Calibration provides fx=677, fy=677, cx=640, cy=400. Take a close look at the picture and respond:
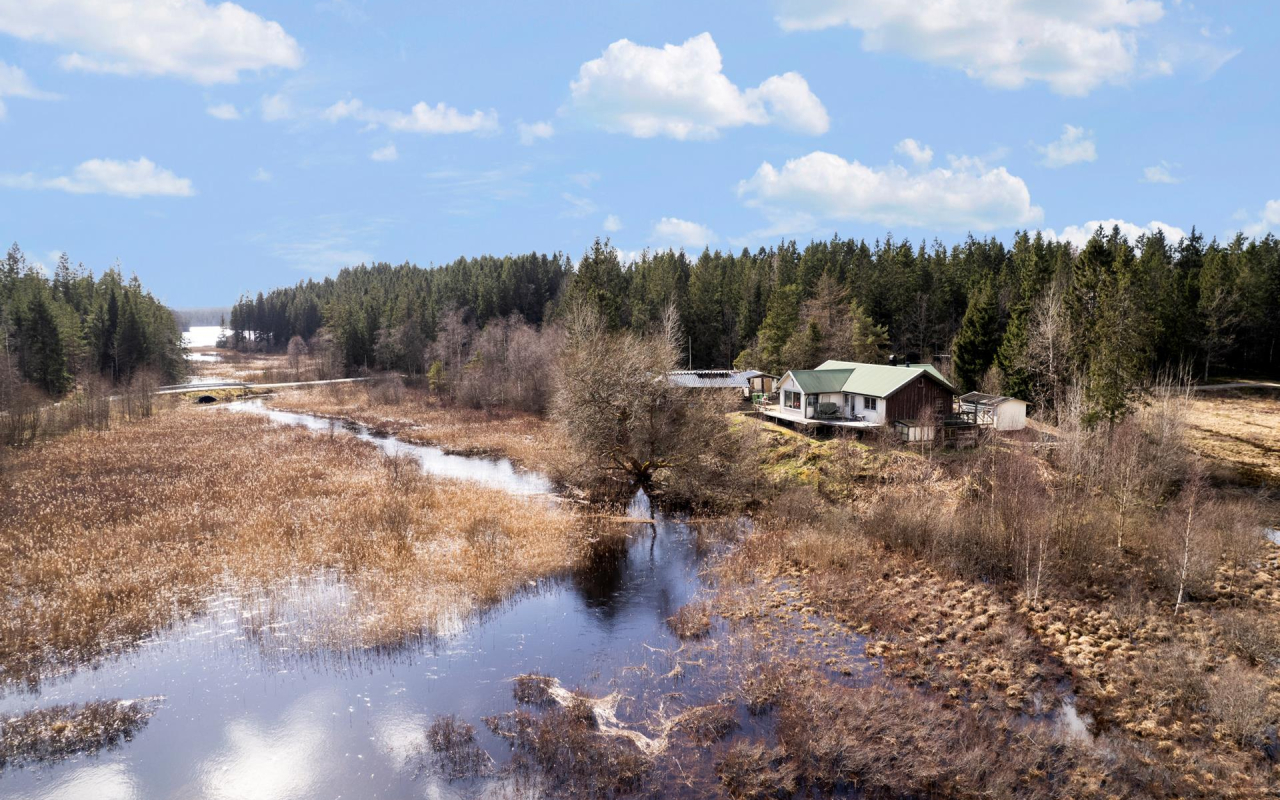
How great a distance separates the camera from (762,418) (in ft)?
162

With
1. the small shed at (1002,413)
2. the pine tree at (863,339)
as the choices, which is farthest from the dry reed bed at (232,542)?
the pine tree at (863,339)

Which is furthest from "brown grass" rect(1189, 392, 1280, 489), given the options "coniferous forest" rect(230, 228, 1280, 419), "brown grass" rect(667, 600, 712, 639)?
"brown grass" rect(667, 600, 712, 639)

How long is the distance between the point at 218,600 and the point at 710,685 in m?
16.0

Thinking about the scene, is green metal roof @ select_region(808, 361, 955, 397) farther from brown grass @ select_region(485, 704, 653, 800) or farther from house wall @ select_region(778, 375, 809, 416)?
brown grass @ select_region(485, 704, 653, 800)

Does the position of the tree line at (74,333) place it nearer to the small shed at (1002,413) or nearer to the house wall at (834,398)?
the house wall at (834,398)

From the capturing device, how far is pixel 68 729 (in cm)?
1521

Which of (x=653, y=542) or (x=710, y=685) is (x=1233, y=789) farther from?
(x=653, y=542)

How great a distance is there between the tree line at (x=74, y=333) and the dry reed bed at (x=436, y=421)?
61.5 feet

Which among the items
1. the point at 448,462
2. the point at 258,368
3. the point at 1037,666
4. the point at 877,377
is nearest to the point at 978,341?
the point at 877,377

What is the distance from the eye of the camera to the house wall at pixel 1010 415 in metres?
40.3

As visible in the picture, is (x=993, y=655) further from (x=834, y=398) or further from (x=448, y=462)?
(x=448, y=462)

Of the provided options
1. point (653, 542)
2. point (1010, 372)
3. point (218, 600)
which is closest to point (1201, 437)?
point (1010, 372)

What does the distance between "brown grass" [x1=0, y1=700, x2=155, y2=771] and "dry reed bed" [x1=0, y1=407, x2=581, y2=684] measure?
2.57 meters

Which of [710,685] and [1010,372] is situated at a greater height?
[1010,372]
